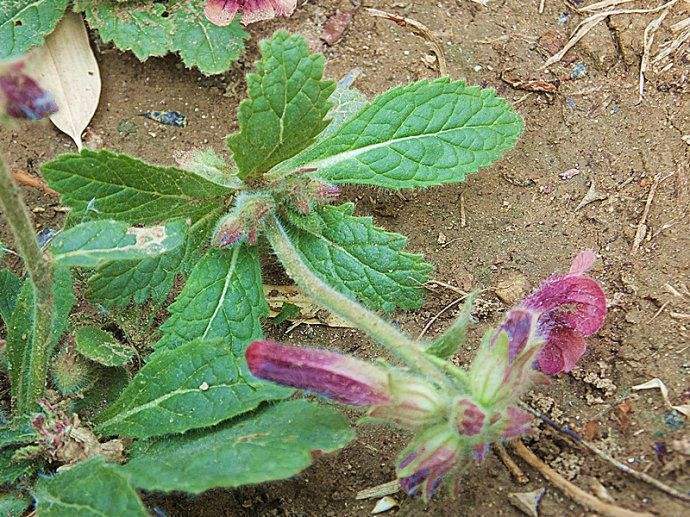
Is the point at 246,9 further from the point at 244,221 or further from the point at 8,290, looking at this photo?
the point at 8,290

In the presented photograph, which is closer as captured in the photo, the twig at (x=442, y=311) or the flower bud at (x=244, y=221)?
the flower bud at (x=244, y=221)

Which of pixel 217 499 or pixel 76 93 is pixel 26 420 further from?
pixel 76 93

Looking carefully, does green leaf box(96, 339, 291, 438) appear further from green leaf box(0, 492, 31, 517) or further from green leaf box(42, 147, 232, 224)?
green leaf box(42, 147, 232, 224)

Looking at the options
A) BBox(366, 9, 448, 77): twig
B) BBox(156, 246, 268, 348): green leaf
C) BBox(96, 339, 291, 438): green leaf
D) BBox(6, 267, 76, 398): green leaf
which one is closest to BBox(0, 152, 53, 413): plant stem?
BBox(6, 267, 76, 398): green leaf

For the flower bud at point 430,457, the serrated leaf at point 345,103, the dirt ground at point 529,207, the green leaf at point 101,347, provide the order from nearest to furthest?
the flower bud at point 430,457
the dirt ground at point 529,207
the green leaf at point 101,347
the serrated leaf at point 345,103

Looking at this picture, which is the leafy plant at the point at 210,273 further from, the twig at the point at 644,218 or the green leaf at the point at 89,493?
the twig at the point at 644,218

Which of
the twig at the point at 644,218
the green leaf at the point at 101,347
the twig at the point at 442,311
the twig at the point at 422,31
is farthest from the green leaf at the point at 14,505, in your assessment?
the twig at the point at 422,31

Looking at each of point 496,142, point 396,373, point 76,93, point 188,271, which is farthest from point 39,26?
point 396,373
